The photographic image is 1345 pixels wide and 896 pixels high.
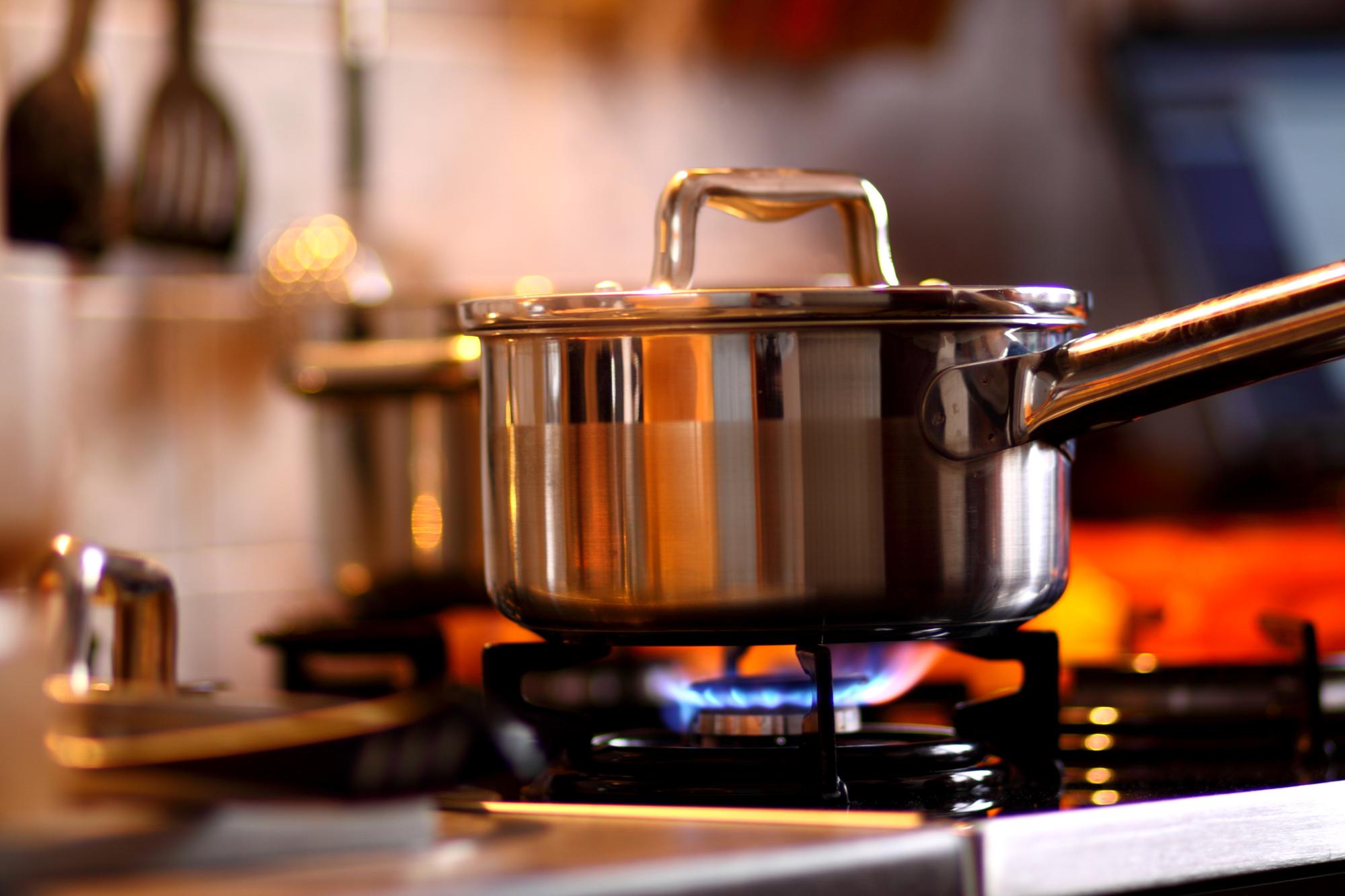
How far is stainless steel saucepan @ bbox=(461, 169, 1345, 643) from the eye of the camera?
517 mm

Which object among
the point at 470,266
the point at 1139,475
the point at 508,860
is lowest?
the point at 508,860

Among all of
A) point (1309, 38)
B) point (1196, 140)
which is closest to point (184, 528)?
point (1196, 140)

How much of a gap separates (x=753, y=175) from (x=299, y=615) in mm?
709

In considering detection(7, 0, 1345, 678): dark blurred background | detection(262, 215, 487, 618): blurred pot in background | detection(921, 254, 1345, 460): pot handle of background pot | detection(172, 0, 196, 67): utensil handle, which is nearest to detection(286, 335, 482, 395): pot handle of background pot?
detection(262, 215, 487, 618): blurred pot in background

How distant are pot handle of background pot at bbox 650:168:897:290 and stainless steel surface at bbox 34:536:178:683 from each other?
205 millimetres

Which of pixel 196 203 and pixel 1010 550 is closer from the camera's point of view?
pixel 1010 550

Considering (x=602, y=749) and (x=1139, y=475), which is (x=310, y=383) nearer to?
(x=602, y=749)

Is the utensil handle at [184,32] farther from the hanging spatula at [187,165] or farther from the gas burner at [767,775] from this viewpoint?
the gas burner at [767,775]

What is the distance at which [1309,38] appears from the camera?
1654mm

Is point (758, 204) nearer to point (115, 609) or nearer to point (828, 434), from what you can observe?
point (828, 434)

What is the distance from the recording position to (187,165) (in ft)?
3.90

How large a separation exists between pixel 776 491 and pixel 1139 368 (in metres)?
0.12

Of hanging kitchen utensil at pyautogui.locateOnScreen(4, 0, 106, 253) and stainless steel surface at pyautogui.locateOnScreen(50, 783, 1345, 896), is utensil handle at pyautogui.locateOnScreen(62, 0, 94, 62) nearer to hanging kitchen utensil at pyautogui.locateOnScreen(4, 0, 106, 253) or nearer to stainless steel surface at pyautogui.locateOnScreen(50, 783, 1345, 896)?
hanging kitchen utensil at pyautogui.locateOnScreen(4, 0, 106, 253)

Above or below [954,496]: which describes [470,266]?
above
